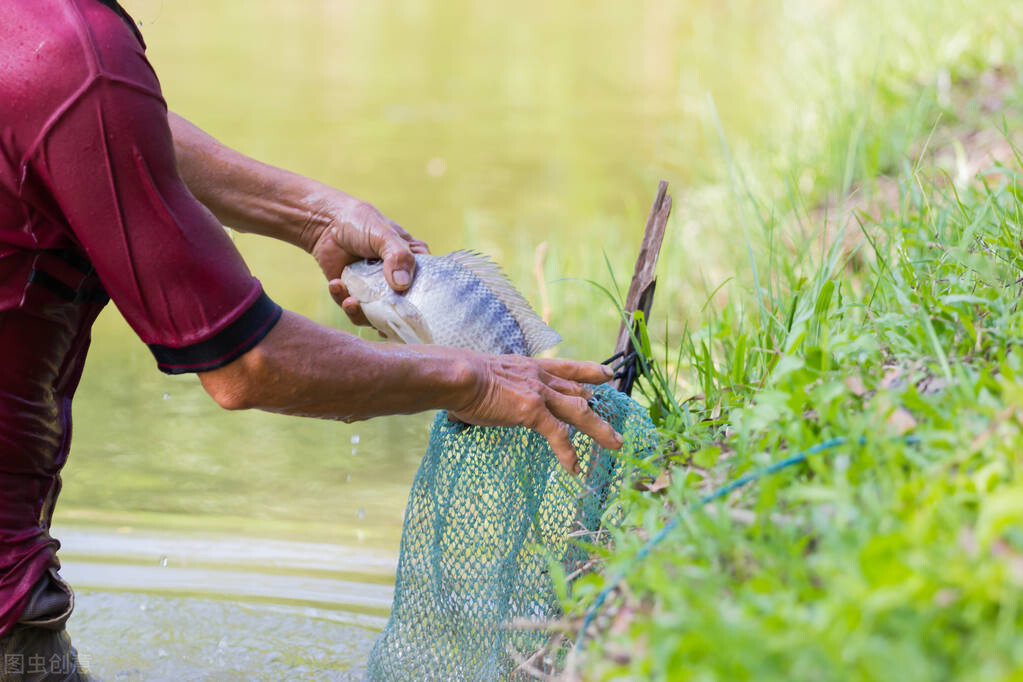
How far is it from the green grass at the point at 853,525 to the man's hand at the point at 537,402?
0.17m

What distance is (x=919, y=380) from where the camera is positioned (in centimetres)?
192

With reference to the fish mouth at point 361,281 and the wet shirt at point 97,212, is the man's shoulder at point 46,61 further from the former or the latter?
the fish mouth at point 361,281

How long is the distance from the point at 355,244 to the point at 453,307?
37 cm

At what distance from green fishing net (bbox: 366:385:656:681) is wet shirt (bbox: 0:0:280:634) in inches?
31.0

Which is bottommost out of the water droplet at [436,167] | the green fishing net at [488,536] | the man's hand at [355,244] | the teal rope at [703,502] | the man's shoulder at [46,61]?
the green fishing net at [488,536]

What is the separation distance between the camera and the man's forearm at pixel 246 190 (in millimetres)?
2705

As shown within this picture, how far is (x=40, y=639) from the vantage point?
7.33 ft

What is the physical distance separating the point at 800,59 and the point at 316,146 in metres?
3.91

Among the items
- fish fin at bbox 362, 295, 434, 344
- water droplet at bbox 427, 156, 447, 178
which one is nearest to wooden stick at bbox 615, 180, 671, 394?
fish fin at bbox 362, 295, 434, 344

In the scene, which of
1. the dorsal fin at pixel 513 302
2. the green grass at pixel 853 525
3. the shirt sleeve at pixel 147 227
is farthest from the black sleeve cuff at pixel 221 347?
the dorsal fin at pixel 513 302

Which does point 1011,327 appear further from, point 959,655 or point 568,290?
point 568,290

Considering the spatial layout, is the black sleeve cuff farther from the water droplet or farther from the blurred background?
the water droplet

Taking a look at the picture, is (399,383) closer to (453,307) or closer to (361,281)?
(453,307)

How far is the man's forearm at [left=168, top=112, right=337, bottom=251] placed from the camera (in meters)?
2.71
